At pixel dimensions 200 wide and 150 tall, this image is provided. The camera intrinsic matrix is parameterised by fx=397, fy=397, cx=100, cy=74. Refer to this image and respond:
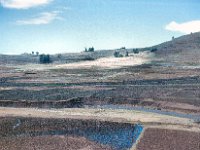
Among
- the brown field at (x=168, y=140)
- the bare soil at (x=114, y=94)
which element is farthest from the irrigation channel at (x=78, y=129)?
the bare soil at (x=114, y=94)

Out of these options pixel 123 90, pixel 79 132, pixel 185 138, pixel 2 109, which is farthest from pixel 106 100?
pixel 185 138

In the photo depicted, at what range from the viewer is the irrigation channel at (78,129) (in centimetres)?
3647

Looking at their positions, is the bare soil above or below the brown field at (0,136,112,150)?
above

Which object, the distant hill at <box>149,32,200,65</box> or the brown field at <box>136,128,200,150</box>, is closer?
the brown field at <box>136,128,200,150</box>

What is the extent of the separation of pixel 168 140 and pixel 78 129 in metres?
10.2

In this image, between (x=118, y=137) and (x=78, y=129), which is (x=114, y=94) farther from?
(x=118, y=137)

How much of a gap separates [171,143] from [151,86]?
124ft

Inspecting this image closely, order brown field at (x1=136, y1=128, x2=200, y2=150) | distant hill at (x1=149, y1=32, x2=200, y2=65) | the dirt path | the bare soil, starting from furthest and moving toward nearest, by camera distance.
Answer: distant hill at (x1=149, y1=32, x2=200, y2=65)
the bare soil
the dirt path
brown field at (x1=136, y1=128, x2=200, y2=150)

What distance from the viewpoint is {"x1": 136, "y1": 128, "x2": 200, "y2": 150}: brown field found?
3231cm

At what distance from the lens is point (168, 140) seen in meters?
34.3

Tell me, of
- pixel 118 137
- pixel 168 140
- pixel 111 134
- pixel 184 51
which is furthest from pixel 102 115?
pixel 184 51

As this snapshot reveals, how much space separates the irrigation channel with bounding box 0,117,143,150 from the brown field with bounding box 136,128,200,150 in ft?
3.97

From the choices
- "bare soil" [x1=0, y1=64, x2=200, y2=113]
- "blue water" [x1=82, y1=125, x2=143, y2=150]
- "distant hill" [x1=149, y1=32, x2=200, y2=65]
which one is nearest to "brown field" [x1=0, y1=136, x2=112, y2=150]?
"blue water" [x1=82, y1=125, x2=143, y2=150]

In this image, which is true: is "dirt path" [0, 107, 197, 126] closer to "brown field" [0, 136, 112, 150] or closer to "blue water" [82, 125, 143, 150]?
"blue water" [82, 125, 143, 150]
